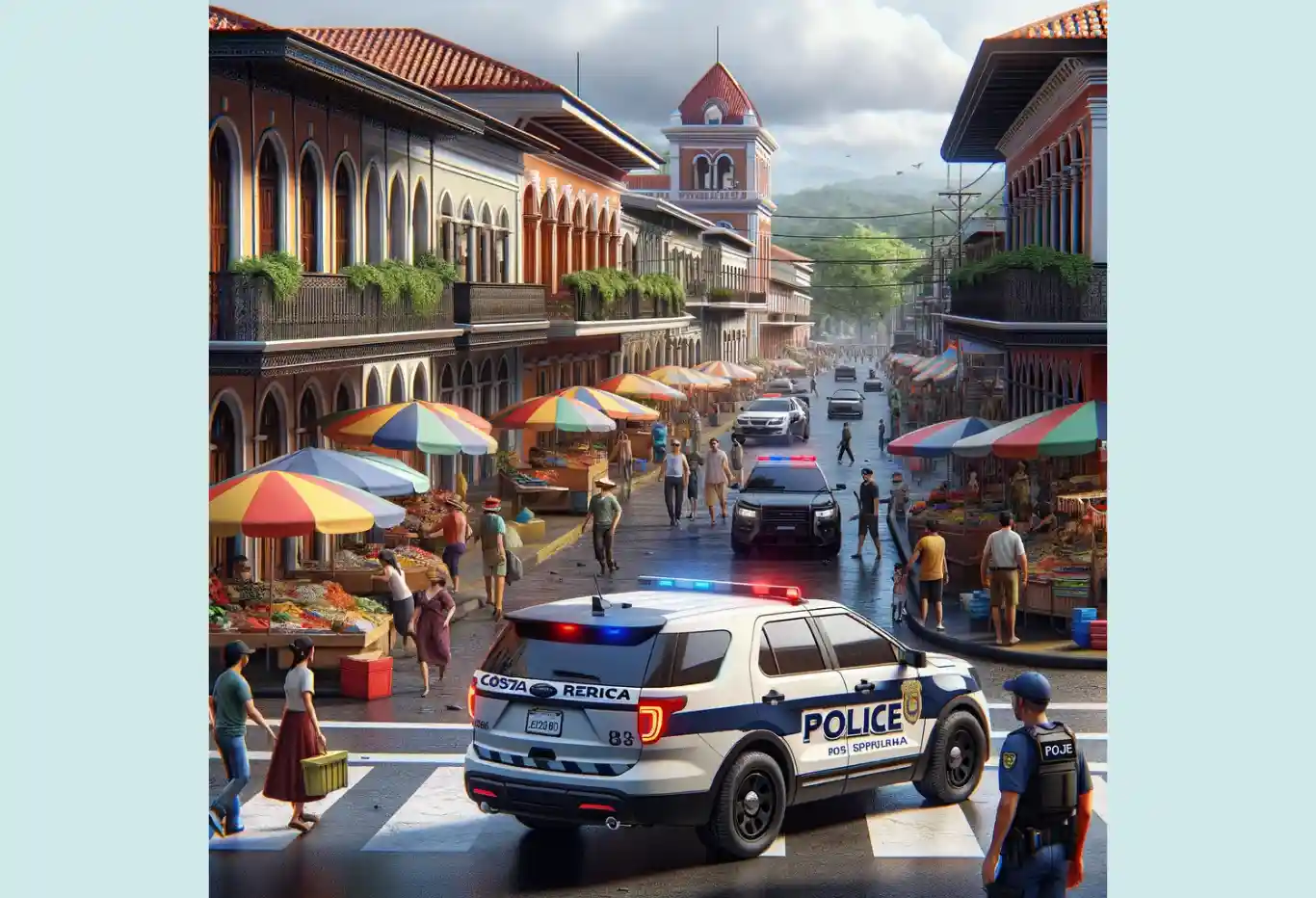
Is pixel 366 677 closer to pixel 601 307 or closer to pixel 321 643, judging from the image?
pixel 321 643

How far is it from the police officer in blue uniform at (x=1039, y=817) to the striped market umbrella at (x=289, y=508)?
1015 centimetres

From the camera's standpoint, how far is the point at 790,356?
102500 mm

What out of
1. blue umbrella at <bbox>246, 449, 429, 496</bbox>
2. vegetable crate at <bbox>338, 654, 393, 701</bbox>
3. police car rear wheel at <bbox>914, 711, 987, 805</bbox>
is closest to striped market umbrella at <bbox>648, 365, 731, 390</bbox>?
blue umbrella at <bbox>246, 449, 429, 496</bbox>

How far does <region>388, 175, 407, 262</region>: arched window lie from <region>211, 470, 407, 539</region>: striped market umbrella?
13028mm

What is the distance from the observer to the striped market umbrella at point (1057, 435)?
2519 centimetres

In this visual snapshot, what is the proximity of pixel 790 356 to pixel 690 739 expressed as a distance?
90.5m

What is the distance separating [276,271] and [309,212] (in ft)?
17.7

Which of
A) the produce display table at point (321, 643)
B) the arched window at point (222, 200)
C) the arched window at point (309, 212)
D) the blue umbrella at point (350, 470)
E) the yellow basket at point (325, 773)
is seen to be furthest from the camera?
the arched window at point (309, 212)

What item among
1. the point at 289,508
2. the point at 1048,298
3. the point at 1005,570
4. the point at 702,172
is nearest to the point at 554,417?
the point at 1048,298

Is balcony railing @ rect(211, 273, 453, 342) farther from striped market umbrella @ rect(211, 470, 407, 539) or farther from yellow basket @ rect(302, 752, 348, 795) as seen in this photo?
yellow basket @ rect(302, 752, 348, 795)

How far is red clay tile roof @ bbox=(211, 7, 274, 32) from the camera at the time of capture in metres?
22.7

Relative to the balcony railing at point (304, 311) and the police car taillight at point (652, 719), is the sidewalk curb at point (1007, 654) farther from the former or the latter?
the police car taillight at point (652, 719)

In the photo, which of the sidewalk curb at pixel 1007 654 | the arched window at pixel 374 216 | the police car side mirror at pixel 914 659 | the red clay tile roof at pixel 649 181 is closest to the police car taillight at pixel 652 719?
the police car side mirror at pixel 914 659

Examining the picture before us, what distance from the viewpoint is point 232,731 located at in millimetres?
14117
